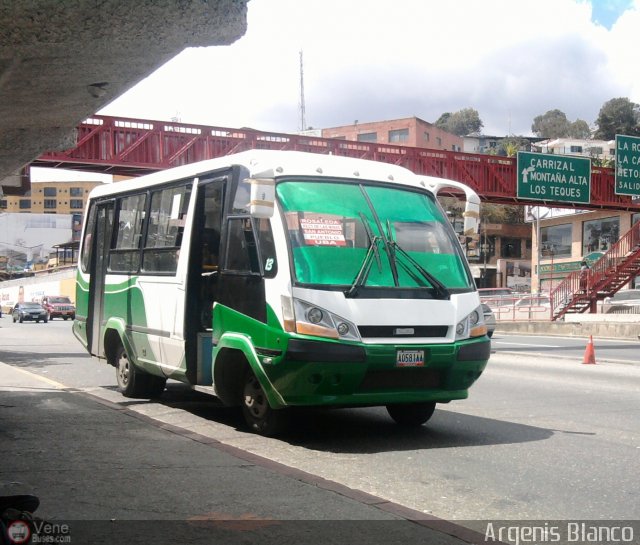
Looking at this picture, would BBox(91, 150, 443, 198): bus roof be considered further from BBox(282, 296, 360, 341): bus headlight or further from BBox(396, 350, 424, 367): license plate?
BBox(396, 350, 424, 367): license plate

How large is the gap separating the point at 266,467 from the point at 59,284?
6615 centimetres

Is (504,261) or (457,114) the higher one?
(457,114)

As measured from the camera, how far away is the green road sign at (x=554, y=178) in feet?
89.2

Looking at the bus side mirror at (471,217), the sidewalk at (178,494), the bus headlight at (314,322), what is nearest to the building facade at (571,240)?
the bus side mirror at (471,217)

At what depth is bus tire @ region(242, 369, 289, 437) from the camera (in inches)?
317

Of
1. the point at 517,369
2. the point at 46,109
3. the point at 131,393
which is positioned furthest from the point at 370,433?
the point at 517,369

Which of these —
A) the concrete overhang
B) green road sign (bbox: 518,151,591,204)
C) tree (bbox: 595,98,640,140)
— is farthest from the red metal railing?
tree (bbox: 595,98,640,140)

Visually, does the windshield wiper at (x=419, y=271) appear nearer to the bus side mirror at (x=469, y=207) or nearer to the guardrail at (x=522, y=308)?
the bus side mirror at (x=469, y=207)

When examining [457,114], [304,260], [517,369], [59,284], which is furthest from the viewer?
[457,114]

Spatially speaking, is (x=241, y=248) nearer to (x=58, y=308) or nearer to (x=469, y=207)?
(x=469, y=207)

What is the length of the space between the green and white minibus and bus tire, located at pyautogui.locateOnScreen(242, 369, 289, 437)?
16 millimetres

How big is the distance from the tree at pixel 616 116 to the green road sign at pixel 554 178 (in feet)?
260

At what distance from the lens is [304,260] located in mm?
7621

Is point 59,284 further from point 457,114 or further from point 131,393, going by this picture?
point 457,114
